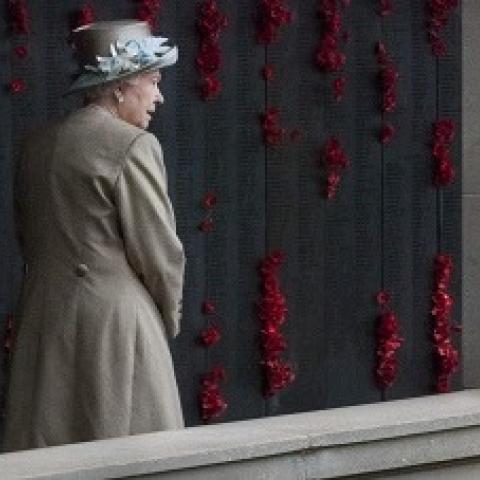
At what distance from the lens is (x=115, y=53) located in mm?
8977

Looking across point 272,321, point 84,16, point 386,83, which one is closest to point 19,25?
point 84,16

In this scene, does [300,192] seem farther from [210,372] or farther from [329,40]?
[210,372]

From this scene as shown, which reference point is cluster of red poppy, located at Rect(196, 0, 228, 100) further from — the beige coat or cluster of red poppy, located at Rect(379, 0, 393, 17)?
the beige coat

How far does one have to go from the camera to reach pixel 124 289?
8797mm

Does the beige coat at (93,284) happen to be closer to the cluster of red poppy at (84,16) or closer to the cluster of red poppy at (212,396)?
the cluster of red poppy at (84,16)

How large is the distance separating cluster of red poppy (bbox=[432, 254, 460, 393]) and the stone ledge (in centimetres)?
396

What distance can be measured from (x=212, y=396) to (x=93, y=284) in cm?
266

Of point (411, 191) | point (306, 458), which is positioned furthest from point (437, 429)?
point (411, 191)

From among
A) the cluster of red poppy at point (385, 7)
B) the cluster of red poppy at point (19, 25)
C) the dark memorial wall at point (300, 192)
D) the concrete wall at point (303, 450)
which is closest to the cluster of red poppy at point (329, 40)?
the dark memorial wall at point (300, 192)

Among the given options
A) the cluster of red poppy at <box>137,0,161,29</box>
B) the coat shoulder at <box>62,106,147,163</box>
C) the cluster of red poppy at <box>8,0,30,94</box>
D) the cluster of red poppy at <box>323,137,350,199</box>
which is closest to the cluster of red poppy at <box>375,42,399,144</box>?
the cluster of red poppy at <box>323,137,350,199</box>

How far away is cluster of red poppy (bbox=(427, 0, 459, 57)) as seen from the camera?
12.0 meters

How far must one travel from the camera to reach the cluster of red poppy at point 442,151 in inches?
475

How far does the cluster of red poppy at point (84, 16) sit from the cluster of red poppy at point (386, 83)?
1.56 meters

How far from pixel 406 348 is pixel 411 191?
2.31ft
